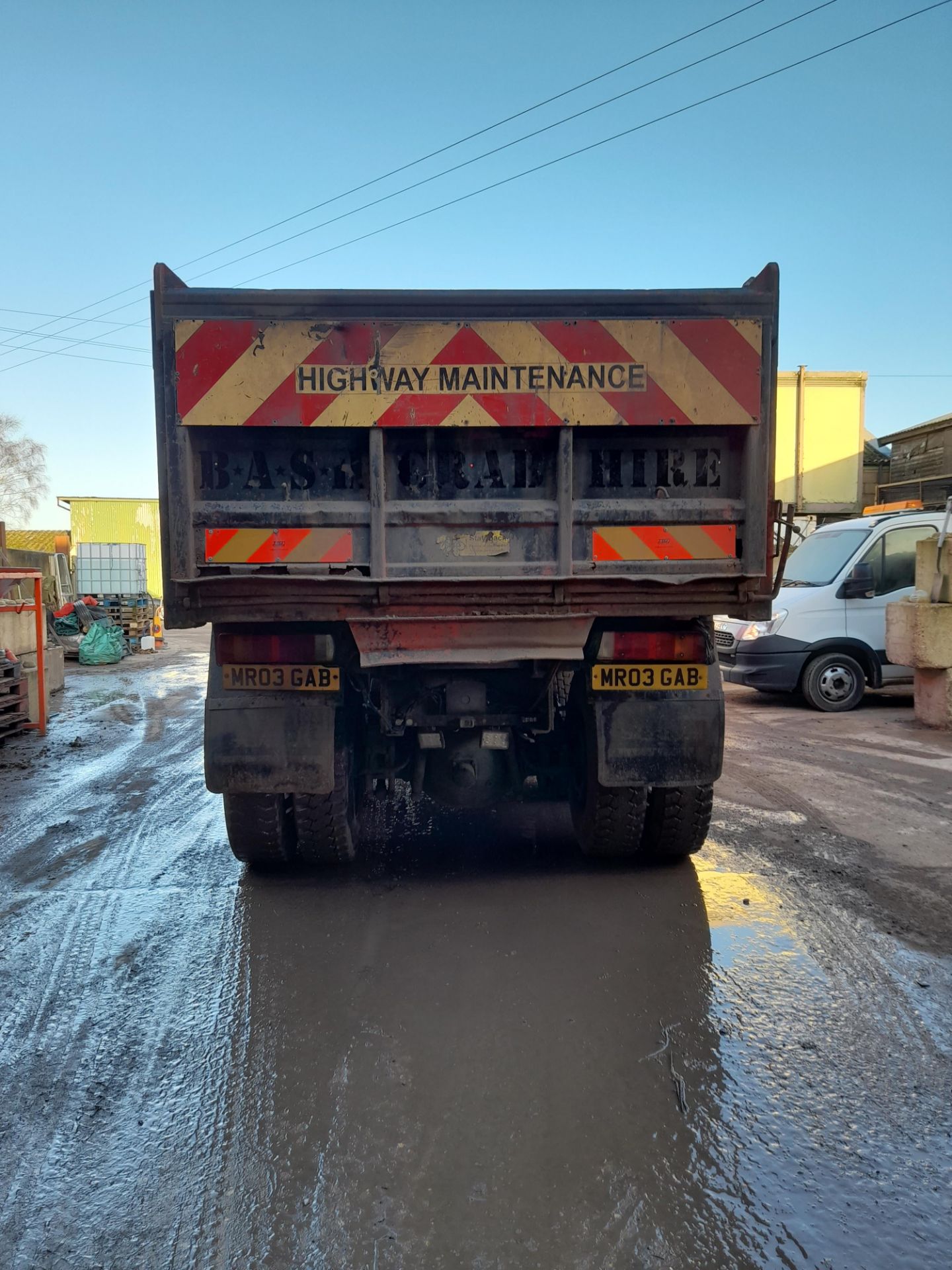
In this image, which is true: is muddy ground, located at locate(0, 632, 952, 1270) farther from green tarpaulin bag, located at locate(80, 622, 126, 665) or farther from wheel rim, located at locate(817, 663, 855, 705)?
green tarpaulin bag, located at locate(80, 622, 126, 665)

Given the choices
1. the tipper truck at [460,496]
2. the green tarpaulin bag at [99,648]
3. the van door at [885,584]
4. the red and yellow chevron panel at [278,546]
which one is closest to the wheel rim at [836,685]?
the van door at [885,584]

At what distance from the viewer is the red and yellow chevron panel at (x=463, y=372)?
11.3ft

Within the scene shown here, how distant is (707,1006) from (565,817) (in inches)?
89.3

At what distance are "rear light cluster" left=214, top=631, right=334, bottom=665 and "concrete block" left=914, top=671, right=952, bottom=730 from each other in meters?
6.65

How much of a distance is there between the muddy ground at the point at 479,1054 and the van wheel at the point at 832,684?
14.8ft

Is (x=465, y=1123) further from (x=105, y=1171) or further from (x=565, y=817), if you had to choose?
(x=565, y=817)

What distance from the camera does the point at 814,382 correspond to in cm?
1778

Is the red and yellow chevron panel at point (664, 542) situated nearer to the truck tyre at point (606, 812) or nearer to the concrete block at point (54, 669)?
the truck tyre at point (606, 812)

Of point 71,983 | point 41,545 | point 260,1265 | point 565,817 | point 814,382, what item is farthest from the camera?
point 41,545

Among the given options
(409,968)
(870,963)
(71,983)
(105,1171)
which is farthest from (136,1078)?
(870,963)

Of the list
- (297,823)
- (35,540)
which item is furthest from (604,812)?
(35,540)

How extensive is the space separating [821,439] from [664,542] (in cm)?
1623

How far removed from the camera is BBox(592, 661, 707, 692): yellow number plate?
3.77 metres

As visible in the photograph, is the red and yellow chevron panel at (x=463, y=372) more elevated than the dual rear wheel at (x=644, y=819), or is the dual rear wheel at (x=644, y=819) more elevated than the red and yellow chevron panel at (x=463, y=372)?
the red and yellow chevron panel at (x=463, y=372)
